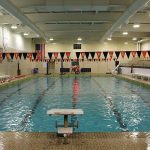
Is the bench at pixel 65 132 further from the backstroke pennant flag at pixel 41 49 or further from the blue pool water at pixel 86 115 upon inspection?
the backstroke pennant flag at pixel 41 49

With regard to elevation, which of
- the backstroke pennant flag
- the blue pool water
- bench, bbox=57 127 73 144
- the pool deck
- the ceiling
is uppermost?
the ceiling

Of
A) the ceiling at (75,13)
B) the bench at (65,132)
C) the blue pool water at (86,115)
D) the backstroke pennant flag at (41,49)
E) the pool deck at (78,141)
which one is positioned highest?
the ceiling at (75,13)

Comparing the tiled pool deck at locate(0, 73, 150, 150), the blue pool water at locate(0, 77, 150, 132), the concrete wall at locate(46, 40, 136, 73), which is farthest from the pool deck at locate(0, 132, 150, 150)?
the concrete wall at locate(46, 40, 136, 73)

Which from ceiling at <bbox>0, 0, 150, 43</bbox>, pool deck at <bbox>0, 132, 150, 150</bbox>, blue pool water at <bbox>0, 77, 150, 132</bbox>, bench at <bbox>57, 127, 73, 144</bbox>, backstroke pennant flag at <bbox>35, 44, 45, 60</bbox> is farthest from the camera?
backstroke pennant flag at <bbox>35, 44, 45, 60</bbox>

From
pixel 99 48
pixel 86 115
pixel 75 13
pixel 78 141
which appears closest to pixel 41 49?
pixel 99 48

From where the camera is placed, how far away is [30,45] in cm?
2964

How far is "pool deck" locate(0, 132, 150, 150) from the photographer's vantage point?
402cm

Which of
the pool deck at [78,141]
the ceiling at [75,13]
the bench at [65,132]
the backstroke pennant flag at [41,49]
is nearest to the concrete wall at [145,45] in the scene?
the ceiling at [75,13]

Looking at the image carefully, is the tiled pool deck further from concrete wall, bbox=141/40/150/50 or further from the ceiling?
concrete wall, bbox=141/40/150/50

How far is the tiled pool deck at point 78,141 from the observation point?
4.02 metres

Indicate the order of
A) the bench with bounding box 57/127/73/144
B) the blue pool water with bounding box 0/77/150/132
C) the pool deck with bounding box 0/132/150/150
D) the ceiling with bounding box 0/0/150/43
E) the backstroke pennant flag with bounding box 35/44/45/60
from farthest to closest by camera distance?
the backstroke pennant flag with bounding box 35/44/45/60, the ceiling with bounding box 0/0/150/43, the blue pool water with bounding box 0/77/150/132, the bench with bounding box 57/127/73/144, the pool deck with bounding box 0/132/150/150

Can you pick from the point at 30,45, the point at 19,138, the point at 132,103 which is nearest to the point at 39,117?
the point at 19,138

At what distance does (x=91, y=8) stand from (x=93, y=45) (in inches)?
789

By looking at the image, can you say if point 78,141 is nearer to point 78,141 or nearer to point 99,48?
point 78,141
